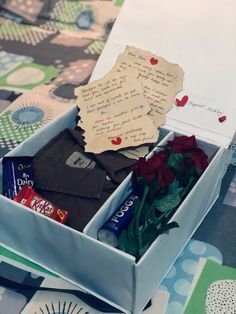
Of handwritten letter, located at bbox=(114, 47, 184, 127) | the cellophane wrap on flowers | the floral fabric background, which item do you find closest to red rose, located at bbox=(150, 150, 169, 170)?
the cellophane wrap on flowers

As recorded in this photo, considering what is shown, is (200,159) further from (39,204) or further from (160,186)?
(39,204)

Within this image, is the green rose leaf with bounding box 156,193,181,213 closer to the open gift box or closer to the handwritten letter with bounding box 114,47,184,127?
the open gift box

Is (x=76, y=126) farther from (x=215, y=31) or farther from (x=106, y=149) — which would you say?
(x=215, y=31)

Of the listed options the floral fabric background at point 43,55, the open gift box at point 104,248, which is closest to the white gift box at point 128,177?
the open gift box at point 104,248

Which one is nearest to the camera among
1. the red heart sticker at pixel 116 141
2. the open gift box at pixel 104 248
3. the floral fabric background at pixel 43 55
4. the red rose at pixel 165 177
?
the open gift box at pixel 104 248

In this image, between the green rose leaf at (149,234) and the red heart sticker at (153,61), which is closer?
the green rose leaf at (149,234)

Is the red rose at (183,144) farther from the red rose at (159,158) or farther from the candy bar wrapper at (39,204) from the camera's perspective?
the candy bar wrapper at (39,204)
